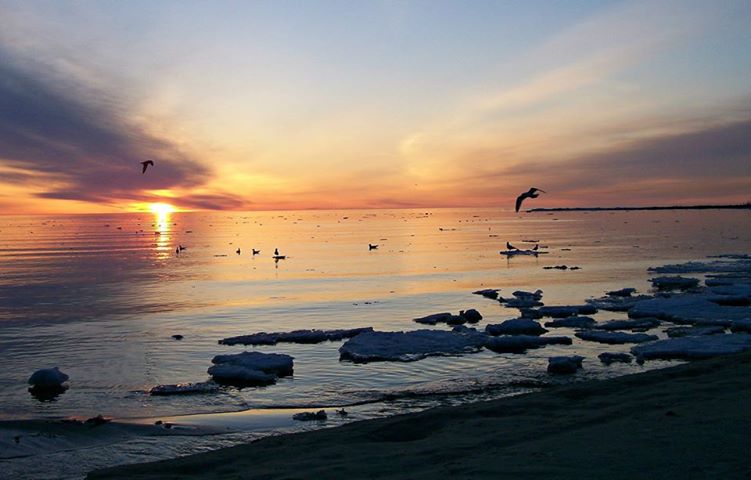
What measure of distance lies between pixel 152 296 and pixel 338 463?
89.7 feet

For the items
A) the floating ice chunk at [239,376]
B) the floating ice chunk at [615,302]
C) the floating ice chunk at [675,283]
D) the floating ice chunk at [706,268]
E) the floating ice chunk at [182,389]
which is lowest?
the floating ice chunk at [182,389]

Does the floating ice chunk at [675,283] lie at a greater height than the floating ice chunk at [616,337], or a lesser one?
greater

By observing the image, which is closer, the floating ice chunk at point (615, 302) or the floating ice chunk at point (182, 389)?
the floating ice chunk at point (182, 389)

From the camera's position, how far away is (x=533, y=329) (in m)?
20.0

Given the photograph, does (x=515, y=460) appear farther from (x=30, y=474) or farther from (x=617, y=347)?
(x=617, y=347)

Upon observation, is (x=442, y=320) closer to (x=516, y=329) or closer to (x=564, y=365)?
(x=516, y=329)

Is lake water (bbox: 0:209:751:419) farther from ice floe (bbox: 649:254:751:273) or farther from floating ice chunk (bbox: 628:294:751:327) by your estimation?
floating ice chunk (bbox: 628:294:751:327)

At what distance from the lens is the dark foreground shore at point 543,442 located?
235 inches

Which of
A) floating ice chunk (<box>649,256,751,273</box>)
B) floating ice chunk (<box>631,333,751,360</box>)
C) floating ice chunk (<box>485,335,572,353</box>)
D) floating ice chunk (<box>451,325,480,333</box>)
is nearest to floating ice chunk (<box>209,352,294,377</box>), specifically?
floating ice chunk (<box>485,335,572,353</box>)

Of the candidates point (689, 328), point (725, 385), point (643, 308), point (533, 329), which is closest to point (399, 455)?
point (725, 385)

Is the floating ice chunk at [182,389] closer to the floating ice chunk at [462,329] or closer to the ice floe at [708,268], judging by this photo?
the floating ice chunk at [462,329]

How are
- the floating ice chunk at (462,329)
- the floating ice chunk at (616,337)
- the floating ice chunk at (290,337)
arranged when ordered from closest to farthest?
the floating ice chunk at (616,337)
the floating ice chunk at (290,337)
the floating ice chunk at (462,329)

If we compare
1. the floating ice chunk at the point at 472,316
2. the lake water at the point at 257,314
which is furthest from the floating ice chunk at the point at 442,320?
the lake water at the point at 257,314

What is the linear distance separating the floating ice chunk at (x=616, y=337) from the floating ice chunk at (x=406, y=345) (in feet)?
10.4
